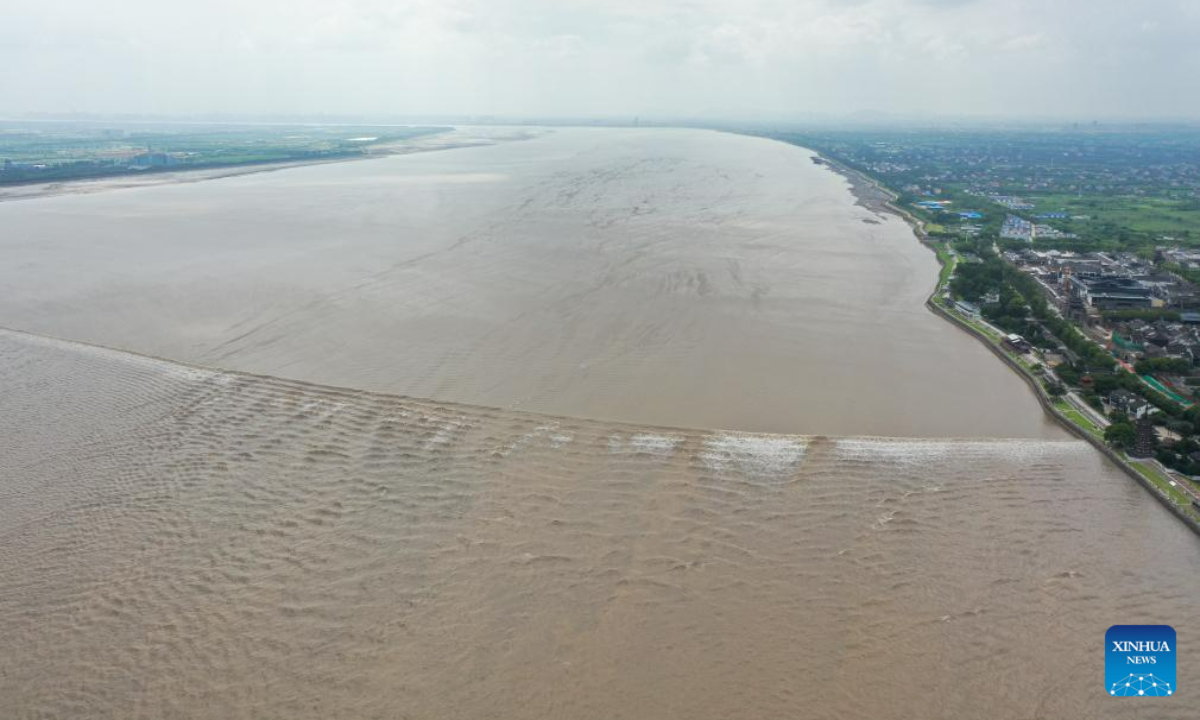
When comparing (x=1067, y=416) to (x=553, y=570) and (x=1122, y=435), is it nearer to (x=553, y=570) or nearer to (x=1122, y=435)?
(x=1122, y=435)

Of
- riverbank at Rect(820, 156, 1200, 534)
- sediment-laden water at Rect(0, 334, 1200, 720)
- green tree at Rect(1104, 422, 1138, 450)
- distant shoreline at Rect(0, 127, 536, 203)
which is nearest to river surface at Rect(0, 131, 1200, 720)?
sediment-laden water at Rect(0, 334, 1200, 720)

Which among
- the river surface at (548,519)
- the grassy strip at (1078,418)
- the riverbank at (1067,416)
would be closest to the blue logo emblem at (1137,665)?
the river surface at (548,519)

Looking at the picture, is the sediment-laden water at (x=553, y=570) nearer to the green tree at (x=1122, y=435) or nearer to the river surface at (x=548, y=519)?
the river surface at (x=548, y=519)

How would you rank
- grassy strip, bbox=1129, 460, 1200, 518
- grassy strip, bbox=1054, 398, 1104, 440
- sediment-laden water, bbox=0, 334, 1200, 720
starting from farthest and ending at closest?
1. grassy strip, bbox=1054, 398, 1104, 440
2. grassy strip, bbox=1129, 460, 1200, 518
3. sediment-laden water, bbox=0, 334, 1200, 720

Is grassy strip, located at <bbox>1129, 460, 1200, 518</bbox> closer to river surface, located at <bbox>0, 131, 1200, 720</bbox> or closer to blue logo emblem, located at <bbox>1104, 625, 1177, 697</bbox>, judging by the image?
river surface, located at <bbox>0, 131, 1200, 720</bbox>

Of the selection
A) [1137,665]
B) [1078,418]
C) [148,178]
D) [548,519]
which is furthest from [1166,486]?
[148,178]

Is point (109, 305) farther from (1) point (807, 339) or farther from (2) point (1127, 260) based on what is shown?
(2) point (1127, 260)
